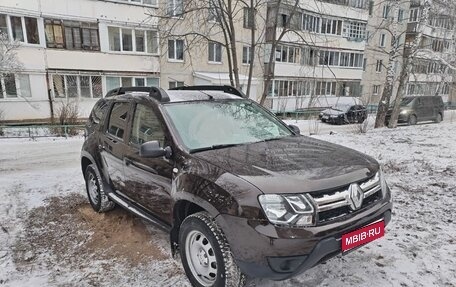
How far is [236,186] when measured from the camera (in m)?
2.41

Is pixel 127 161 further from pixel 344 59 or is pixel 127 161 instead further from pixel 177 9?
pixel 344 59

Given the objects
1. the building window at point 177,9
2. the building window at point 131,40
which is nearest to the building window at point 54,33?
the building window at point 131,40

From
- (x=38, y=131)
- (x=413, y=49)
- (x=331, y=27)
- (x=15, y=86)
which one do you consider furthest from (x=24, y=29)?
(x=331, y=27)

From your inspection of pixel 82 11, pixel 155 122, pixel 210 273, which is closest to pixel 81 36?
pixel 82 11

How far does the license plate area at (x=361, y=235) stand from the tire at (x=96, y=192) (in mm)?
3342

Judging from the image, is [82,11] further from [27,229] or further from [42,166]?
[27,229]

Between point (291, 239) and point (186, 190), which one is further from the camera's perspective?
point (186, 190)

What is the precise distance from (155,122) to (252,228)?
170 centimetres

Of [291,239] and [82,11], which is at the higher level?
[82,11]

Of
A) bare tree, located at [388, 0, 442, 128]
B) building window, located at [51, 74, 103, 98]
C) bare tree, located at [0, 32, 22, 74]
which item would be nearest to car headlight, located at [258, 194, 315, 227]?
bare tree, located at [388, 0, 442, 128]

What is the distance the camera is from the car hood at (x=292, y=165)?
93.5 inches

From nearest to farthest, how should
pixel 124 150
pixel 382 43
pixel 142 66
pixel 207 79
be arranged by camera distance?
pixel 124 150
pixel 142 66
pixel 207 79
pixel 382 43

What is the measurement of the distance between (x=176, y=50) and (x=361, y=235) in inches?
869

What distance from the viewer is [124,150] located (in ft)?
12.5
